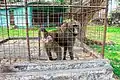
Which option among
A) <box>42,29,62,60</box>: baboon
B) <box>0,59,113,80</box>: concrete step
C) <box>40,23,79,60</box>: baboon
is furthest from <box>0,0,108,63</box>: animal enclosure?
<box>0,59,113,80</box>: concrete step

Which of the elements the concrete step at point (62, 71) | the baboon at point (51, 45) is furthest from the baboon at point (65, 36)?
the concrete step at point (62, 71)

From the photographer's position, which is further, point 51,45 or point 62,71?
point 51,45

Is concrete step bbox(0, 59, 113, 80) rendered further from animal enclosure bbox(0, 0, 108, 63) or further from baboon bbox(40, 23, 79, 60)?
baboon bbox(40, 23, 79, 60)

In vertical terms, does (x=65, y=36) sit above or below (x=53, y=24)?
below

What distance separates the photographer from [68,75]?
4.37 m

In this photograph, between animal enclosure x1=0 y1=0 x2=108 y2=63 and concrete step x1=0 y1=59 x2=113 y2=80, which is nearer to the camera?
concrete step x1=0 y1=59 x2=113 y2=80

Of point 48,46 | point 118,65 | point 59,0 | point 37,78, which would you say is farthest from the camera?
point 59,0

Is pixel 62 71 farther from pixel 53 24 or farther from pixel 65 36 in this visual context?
pixel 53 24

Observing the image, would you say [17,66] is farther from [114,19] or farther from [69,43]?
[114,19]

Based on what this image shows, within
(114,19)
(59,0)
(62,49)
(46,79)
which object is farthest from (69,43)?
(114,19)

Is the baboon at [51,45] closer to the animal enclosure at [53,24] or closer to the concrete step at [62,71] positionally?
the animal enclosure at [53,24]

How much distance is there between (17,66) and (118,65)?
3.08m

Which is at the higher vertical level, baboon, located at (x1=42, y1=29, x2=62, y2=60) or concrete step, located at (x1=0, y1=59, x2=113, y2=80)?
baboon, located at (x1=42, y1=29, x2=62, y2=60)

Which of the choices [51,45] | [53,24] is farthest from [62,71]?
[53,24]
